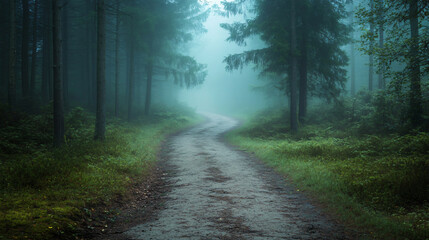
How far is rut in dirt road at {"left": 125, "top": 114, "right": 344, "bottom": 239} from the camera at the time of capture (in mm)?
4789

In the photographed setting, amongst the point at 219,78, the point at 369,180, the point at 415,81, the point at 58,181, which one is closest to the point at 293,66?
the point at 415,81

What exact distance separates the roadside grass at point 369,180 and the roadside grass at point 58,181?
17.5ft

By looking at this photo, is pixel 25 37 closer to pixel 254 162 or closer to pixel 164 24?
pixel 164 24

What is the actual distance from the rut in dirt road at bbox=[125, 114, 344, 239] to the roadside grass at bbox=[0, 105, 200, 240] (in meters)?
1.31

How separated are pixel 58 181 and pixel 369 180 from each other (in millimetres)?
7851

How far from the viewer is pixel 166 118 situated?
2639 centimetres

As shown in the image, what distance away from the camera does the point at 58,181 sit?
21.7 ft

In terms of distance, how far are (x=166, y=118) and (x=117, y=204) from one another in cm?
2011

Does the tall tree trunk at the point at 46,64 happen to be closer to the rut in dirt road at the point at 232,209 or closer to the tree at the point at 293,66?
the rut in dirt road at the point at 232,209

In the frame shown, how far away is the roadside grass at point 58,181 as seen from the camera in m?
4.56

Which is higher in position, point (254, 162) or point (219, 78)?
point (219, 78)

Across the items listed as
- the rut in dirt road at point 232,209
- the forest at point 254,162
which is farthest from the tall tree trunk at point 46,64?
the rut in dirt road at point 232,209

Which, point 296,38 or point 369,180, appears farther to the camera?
point 296,38

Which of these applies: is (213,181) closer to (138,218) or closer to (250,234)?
(138,218)
